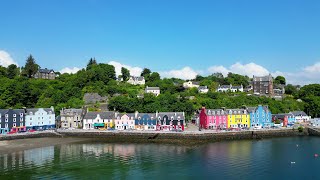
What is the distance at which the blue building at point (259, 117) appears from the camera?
6172 cm

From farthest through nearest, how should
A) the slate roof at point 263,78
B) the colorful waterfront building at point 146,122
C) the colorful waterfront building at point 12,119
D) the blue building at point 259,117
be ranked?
the slate roof at point 263,78
the blue building at point 259,117
the colorful waterfront building at point 146,122
the colorful waterfront building at point 12,119

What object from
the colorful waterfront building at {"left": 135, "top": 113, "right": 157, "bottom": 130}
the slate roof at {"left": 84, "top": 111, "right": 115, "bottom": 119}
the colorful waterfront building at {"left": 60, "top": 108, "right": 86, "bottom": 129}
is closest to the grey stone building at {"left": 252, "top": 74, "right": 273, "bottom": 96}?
the colorful waterfront building at {"left": 135, "top": 113, "right": 157, "bottom": 130}

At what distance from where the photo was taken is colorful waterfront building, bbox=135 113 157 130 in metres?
58.6

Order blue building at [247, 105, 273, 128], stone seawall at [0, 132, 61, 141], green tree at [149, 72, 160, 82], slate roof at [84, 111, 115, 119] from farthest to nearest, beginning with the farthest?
green tree at [149, 72, 160, 82] < blue building at [247, 105, 273, 128] < slate roof at [84, 111, 115, 119] < stone seawall at [0, 132, 61, 141]

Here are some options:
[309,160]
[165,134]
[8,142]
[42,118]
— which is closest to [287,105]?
[165,134]

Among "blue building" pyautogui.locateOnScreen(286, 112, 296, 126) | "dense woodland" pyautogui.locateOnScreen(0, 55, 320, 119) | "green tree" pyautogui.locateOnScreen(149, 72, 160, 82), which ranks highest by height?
"green tree" pyautogui.locateOnScreen(149, 72, 160, 82)

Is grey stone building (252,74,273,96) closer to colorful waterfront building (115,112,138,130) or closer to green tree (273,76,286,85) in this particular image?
green tree (273,76,286,85)

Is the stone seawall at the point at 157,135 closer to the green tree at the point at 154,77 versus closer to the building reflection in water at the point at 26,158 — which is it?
the building reflection in water at the point at 26,158

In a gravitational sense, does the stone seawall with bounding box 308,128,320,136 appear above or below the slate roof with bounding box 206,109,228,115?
below

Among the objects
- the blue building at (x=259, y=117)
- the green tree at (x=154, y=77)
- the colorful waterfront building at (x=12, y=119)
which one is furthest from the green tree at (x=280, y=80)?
the colorful waterfront building at (x=12, y=119)

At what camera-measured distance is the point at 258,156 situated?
125ft

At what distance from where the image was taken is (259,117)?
62281mm

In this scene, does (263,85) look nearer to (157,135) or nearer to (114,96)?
(114,96)

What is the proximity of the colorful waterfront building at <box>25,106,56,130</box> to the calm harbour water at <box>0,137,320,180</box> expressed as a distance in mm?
15187
